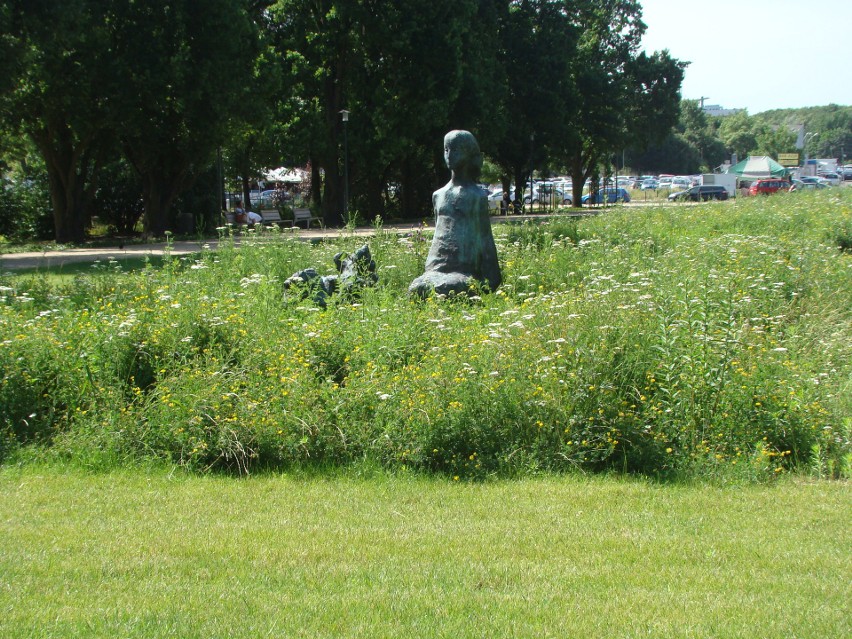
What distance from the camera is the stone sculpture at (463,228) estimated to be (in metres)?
10.9

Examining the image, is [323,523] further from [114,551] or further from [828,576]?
[828,576]

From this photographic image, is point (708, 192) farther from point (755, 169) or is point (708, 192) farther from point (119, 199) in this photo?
point (119, 199)

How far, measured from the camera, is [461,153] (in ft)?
36.2

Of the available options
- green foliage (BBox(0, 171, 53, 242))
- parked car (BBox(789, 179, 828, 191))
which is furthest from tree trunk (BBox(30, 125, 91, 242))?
parked car (BBox(789, 179, 828, 191))

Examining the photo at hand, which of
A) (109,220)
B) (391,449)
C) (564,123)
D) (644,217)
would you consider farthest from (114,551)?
(564,123)

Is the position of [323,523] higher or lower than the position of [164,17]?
lower

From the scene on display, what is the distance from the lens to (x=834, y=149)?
151m

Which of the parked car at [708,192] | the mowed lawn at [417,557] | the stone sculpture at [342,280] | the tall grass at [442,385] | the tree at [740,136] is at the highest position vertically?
the tree at [740,136]

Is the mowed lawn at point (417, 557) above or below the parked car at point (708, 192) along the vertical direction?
below

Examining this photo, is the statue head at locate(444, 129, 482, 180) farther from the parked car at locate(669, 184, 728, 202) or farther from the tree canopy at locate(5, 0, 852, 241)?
the parked car at locate(669, 184, 728, 202)

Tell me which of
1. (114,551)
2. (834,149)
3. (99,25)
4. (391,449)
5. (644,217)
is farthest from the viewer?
(834,149)

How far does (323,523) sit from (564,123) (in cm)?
3824

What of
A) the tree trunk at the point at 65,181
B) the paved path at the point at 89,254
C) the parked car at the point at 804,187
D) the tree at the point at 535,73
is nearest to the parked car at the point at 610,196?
the parked car at the point at 804,187

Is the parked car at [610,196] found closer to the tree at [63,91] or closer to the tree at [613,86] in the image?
the tree at [613,86]
